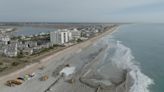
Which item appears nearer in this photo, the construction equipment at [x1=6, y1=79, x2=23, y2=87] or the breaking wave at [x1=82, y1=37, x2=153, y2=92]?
the breaking wave at [x1=82, y1=37, x2=153, y2=92]

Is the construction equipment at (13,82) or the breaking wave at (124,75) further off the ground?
the breaking wave at (124,75)

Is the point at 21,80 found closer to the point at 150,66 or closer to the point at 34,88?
the point at 34,88

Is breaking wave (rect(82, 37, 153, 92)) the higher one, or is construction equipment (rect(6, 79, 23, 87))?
breaking wave (rect(82, 37, 153, 92))

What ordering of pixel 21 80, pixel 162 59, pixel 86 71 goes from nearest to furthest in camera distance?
pixel 21 80
pixel 86 71
pixel 162 59

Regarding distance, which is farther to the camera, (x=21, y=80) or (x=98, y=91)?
(x=21, y=80)

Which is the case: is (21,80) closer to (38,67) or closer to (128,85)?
(38,67)

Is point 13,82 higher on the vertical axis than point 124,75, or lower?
lower

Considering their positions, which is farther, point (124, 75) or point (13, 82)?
point (124, 75)

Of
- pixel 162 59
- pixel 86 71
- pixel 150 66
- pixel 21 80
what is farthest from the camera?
pixel 162 59

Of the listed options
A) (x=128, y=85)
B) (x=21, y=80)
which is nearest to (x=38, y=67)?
(x=21, y=80)

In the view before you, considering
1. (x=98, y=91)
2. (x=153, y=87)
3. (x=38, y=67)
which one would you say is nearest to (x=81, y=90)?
(x=98, y=91)

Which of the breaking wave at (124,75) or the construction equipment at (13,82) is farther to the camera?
the construction equipment at (13,82)
